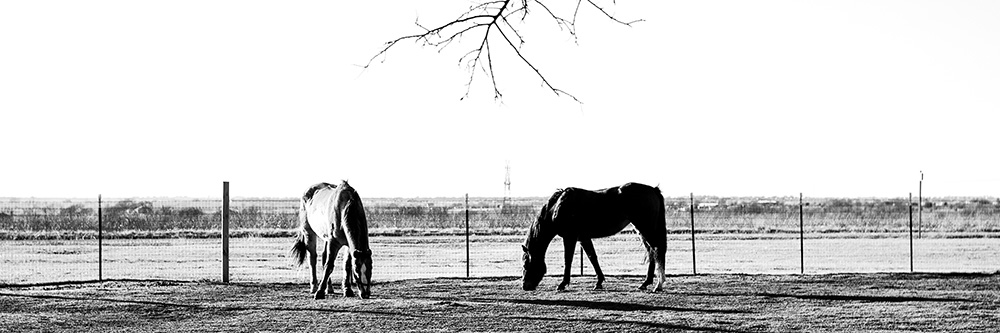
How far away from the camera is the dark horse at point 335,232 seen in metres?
15.3

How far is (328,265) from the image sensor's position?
1553 centimetres

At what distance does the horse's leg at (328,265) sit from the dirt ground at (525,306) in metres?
0.30

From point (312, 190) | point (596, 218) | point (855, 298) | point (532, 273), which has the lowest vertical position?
point (855, 298)

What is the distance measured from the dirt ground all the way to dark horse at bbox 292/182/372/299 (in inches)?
15.8

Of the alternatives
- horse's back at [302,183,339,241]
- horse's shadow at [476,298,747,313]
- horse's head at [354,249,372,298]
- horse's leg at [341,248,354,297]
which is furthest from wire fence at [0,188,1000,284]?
horse's shadow at [476,298,747,313]

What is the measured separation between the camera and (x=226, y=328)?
12.2 m

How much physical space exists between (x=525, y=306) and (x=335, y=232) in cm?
296

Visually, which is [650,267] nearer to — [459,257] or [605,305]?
[605,305]

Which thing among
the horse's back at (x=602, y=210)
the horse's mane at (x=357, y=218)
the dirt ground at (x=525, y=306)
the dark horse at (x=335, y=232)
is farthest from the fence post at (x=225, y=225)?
the horse's back at (x=602, y=210)

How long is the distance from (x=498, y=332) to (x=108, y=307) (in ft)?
18.1

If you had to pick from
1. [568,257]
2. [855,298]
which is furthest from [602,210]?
[855,298]

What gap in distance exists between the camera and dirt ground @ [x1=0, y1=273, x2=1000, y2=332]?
12.4 m

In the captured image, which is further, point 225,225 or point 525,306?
point 225,225

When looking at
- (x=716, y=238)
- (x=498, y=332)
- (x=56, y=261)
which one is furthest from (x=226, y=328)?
(x=716, y=238)
